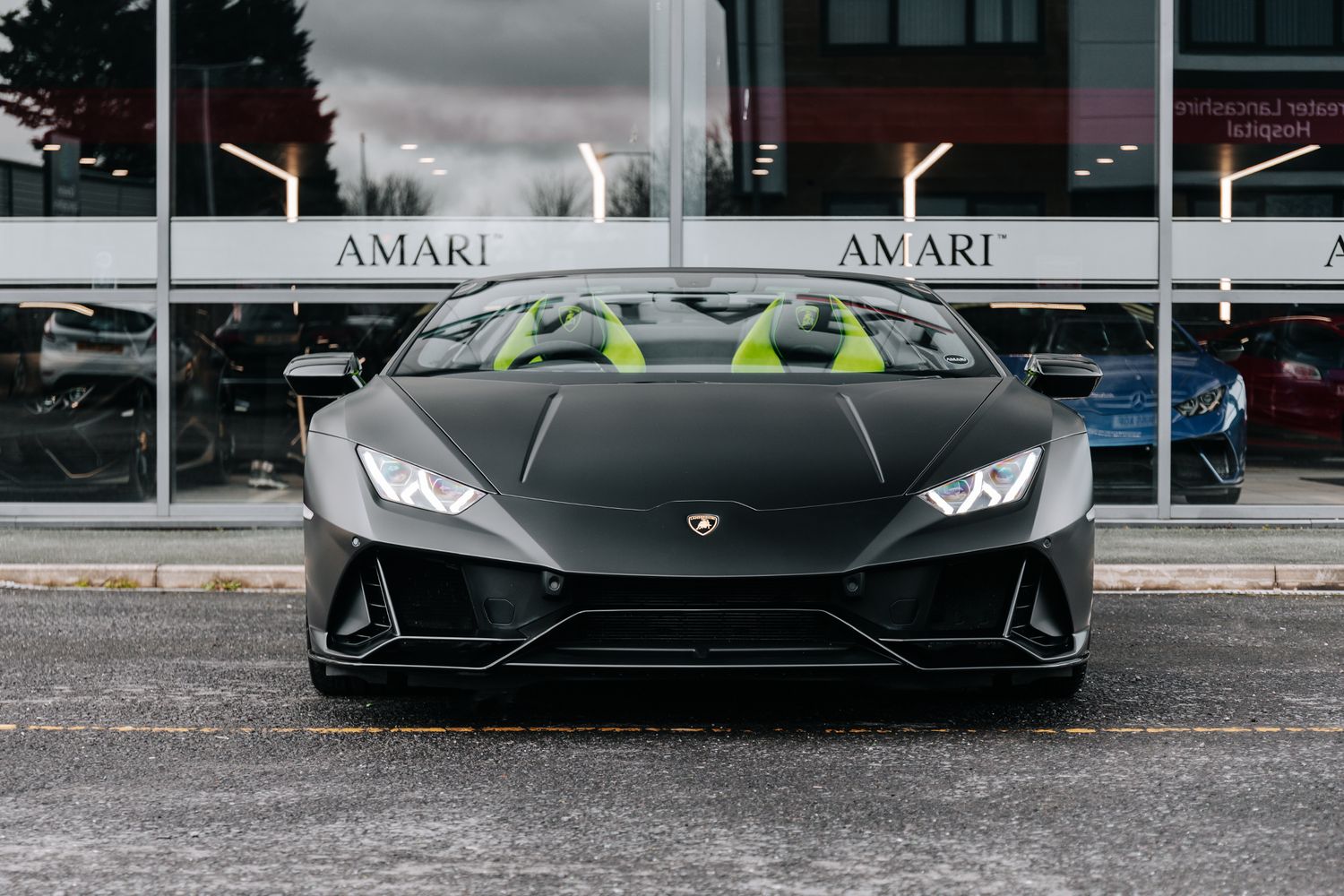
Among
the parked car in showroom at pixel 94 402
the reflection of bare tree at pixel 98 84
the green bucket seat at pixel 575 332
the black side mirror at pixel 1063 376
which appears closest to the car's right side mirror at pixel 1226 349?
the black side mirror at pixel 1063 376

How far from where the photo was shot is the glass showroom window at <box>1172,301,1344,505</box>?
1086 cm

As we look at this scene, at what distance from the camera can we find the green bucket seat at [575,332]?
17.1 ft

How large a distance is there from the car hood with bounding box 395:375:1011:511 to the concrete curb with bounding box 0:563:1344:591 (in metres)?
3.74

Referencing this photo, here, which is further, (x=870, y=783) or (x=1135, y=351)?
(x=1135, y=351)

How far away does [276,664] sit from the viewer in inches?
230

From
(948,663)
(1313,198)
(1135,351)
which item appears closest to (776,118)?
(1135,351)

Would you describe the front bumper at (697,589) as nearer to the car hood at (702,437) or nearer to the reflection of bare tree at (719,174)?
the car hood at (702,437)

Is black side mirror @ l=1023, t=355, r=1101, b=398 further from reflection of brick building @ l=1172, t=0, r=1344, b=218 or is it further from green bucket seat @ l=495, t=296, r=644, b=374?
reflection of brick building @ l=1172, t=0, r=1344, b=218

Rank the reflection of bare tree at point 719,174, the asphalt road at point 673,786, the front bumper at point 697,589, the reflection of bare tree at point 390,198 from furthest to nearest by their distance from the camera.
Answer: the reflection of bare tree at point 719,174, the reflection of bare tree at point 390,198, the front bumper at point 697,589, the asphalt road at point 673,786

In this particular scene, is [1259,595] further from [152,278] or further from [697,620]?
[152,278]

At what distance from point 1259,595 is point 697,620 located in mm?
4758

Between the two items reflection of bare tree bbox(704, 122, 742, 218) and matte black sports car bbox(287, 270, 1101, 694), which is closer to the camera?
matte black sports car bbox(287, 270, 1101, 694)

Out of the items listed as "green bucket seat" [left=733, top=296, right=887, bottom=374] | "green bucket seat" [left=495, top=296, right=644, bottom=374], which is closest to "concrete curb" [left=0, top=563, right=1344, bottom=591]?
"green bucket seat" [left=495, top=296, right=644, bottom=374]

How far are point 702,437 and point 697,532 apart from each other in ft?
1.22
